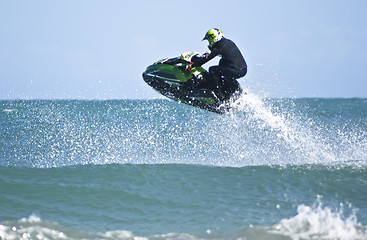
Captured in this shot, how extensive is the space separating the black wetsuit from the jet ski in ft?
0.07

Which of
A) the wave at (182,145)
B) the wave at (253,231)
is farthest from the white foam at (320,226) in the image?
the wave at (182,145)

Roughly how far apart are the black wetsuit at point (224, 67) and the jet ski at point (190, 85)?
0.9 inches

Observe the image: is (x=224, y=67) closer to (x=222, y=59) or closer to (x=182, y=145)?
(x=222, y=59)

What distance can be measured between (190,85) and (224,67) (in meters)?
0.80

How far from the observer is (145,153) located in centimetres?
1253

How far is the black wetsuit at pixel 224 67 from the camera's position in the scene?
28.8 ft

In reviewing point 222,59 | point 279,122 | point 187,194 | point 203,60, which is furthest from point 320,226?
point 279,122

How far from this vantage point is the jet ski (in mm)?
9195

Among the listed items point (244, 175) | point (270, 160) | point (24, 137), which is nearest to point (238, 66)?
point (244, 175)

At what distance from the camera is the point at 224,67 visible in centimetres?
892

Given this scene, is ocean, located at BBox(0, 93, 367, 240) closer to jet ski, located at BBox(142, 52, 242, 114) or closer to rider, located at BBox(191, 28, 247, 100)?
jet ski, located at BBox(142, 52, 242, 114)

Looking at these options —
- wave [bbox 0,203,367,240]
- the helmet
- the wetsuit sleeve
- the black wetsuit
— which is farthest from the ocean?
the helmet

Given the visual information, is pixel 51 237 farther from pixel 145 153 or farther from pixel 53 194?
pixel 145 153

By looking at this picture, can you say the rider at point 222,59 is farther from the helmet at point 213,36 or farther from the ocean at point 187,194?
the ocean at point 187,194
